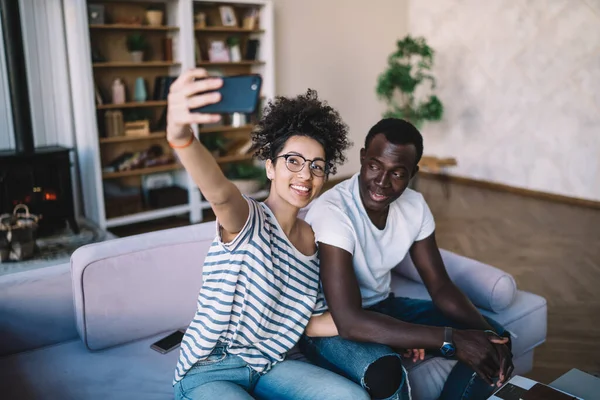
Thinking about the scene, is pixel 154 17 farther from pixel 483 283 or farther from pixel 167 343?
pixel 483 283

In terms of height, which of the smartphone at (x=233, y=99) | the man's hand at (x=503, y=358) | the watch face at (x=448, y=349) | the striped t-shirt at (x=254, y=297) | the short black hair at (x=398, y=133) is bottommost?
the man's hand at (x=503, y=358)

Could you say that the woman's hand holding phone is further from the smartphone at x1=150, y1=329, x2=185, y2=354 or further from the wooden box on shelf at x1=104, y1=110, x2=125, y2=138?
the wooden box on shelf at x1=104, y1=110, x2=125, y2=138

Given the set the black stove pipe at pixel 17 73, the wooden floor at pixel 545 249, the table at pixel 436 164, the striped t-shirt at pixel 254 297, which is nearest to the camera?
the striped t-shirt at pixel 254 297

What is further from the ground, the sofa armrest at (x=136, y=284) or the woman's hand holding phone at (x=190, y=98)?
the woman's hand holding phone at (x=190, y=98)

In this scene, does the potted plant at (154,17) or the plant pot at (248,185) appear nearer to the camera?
the potted plant at (154,17)

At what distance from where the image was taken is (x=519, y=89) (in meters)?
5.82

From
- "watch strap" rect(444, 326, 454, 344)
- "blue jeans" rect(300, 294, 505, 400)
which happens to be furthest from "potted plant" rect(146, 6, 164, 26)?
"watch strap" rect(444, 326, 454, 344)

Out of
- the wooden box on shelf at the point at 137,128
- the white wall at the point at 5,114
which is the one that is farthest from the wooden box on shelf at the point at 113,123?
the white wall at the point at 5,114

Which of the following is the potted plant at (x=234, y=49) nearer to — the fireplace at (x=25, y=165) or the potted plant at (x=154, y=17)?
the potted plant at (x=154, y=17)

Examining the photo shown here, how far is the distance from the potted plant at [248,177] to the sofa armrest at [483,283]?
3.14 metres

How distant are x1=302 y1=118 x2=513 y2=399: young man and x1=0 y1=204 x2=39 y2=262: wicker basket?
2121mm

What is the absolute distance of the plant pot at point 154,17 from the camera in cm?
467

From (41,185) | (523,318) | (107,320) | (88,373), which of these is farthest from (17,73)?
(523,318)

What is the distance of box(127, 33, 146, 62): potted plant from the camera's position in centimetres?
469
